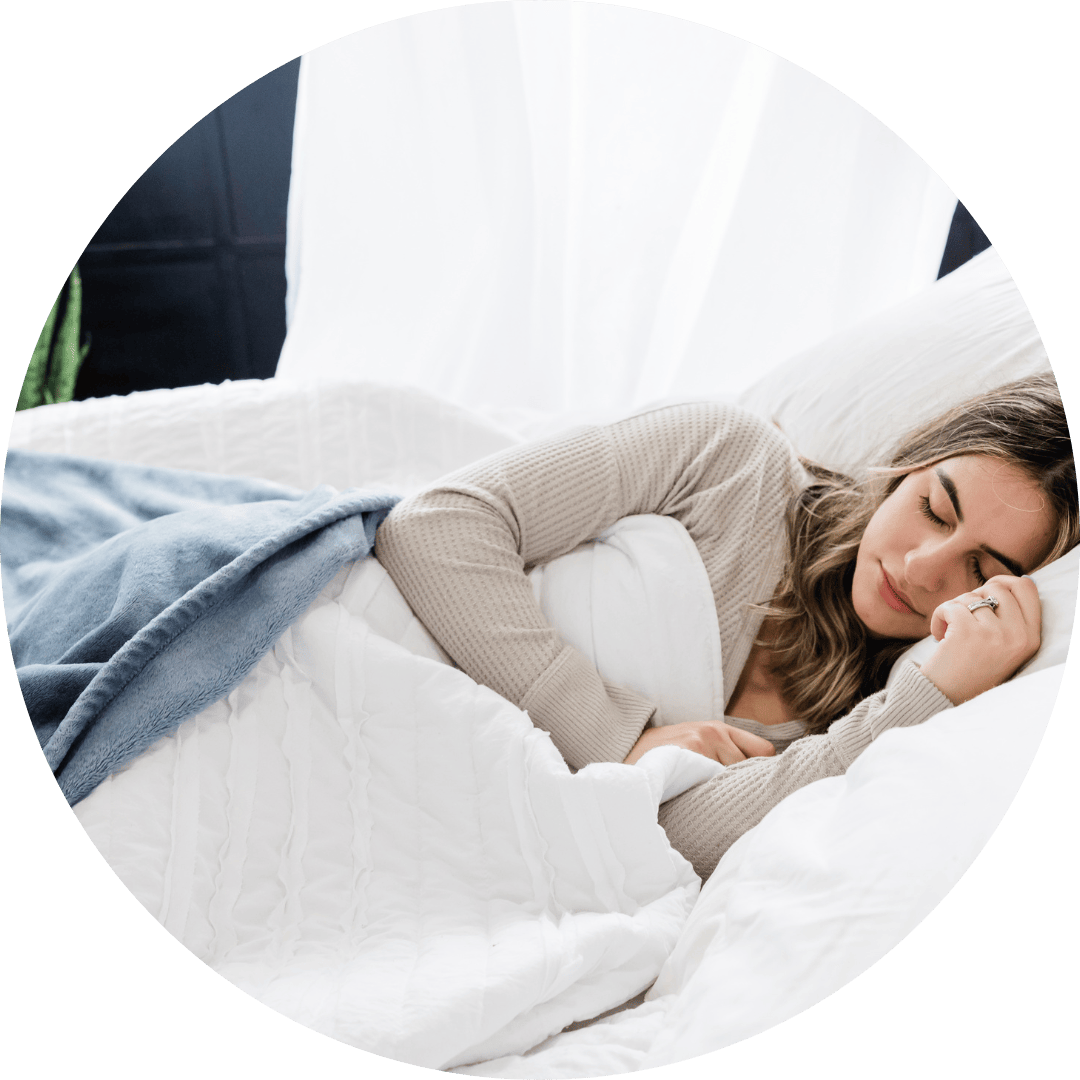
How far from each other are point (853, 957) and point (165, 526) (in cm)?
69

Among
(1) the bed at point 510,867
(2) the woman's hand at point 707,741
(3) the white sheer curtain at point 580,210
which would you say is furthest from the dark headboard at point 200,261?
(2) the woman's hand at point 707,741

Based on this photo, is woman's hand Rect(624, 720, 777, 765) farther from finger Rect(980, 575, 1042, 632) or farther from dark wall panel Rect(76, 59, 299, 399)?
dark wall panel Rect(76, 59, 299, 399)

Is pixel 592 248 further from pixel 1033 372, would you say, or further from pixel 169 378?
pixel 169 378

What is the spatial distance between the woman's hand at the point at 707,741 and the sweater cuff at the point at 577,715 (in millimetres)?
14

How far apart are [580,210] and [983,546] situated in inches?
37.2

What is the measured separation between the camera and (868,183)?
145 centimetres

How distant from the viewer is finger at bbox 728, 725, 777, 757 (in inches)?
36.7

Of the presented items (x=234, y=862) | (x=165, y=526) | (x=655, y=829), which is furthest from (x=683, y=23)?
(x=234, y=862)

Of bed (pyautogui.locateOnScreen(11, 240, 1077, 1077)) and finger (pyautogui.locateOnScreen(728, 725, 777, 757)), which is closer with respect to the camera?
bed (pyautogui.locateOnScreen(11, 240, 1077, 1077))

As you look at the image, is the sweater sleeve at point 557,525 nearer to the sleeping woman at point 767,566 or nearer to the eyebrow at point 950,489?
the sleeping woman at point 767,566

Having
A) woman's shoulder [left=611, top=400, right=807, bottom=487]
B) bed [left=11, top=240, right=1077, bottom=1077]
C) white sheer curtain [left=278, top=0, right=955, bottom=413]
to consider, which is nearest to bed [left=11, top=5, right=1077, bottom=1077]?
bed [left=11, top=240, right=1077, bottom=1077]

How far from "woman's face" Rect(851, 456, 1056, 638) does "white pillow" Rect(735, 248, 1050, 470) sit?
19 centimetres

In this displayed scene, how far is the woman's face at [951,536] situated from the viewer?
0.89m

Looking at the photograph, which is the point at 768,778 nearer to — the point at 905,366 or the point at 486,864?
the point at 486,864
